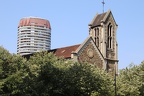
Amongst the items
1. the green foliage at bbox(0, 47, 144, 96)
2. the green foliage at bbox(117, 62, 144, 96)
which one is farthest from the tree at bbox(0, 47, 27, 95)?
the green foliage at bbox(117, 62, 144, 96)

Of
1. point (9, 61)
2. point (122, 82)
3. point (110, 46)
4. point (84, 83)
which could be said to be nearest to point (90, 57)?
point (110, 46)

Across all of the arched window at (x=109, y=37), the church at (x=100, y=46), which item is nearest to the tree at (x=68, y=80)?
the church at (x=100, y=46)

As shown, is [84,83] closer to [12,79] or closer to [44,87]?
[44,87]

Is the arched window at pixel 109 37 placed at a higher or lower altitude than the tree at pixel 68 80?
higher

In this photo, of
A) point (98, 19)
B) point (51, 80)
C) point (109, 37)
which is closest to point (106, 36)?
point (109, 37)

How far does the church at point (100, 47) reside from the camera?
2564 inches

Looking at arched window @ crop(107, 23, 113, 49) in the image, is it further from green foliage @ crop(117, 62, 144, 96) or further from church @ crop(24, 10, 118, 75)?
green foliage @ crop(117, 62, 144, 96)

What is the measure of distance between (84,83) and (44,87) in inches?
216

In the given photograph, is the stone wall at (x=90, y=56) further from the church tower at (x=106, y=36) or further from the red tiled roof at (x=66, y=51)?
the church tower at (x=106, y=36)

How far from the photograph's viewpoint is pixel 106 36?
238 ft

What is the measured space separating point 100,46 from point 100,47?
8.2 inches

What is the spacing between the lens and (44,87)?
1574 inches

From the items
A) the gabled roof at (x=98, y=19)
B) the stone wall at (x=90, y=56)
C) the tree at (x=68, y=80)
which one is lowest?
the tree at (x=68, y=80)

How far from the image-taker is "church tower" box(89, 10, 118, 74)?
234ft
